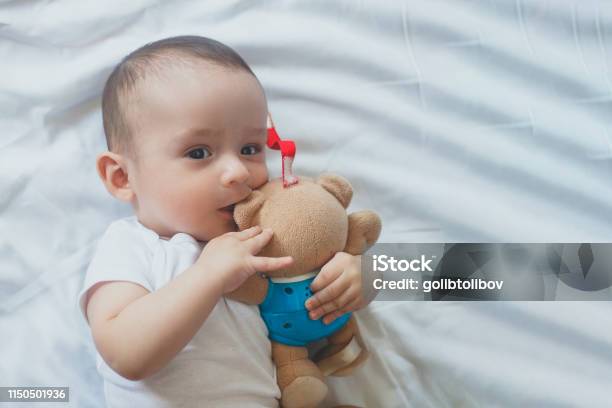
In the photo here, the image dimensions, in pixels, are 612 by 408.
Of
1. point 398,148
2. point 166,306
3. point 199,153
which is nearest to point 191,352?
point 166,306

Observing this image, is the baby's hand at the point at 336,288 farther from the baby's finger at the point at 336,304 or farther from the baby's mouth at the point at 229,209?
the baby's mouth at the point at 229,209

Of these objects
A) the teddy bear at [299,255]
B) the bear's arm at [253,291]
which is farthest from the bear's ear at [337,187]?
the bear's arm at [253,291]

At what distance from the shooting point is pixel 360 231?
64cm

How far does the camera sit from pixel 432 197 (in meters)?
0.78

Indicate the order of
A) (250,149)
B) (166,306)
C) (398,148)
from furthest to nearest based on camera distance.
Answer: (398,148)
(250,149)
(166,306)

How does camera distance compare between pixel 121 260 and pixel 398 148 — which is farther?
pixel 398 148

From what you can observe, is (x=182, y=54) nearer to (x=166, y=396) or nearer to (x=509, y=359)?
(x=166, y=396)

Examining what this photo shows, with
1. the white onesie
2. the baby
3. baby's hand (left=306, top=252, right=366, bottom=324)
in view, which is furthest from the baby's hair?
baby's hand (left=306, top=252, right=366, bottom=324)

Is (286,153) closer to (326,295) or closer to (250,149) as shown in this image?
(250,149)

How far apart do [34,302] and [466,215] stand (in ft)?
1.63

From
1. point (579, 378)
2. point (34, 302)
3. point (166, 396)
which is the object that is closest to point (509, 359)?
point (579, 378)

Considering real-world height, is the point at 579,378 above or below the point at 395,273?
below

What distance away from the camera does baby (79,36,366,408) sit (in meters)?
0.57

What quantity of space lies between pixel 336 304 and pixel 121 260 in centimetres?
20
